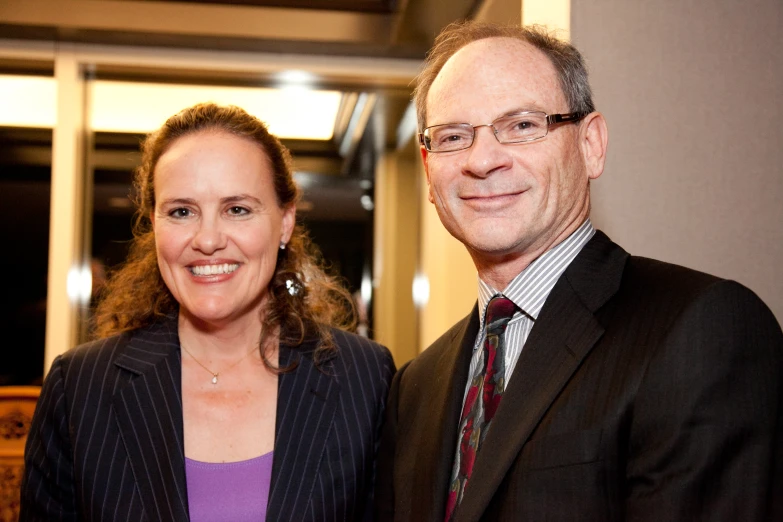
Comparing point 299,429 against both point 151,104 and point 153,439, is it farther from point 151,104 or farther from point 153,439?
point 151,104

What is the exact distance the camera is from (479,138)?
1.39 meters

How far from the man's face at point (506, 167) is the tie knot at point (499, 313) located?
0.27 ft

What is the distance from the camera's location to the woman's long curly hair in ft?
6.28

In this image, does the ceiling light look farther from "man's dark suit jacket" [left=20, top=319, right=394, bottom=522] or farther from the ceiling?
"man's dark suit jacket" [left=20, top=319, right=394, bottom=522]

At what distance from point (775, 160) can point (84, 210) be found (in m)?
3.12

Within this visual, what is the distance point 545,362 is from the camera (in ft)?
4.16

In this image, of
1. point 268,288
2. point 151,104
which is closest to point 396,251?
point 151,104

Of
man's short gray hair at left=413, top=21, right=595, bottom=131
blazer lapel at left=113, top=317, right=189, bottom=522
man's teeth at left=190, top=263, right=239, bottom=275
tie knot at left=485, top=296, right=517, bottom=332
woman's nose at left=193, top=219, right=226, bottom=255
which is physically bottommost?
blazer lapel at left=113, top=317, right=189, bottom=522

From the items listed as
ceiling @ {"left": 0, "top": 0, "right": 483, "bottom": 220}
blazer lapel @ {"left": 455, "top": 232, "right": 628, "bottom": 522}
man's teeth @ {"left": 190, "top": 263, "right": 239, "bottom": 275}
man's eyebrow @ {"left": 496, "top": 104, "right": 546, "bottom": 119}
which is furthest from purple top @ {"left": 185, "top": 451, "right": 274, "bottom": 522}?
ceiling @ {"left": 0, "top": 0, "right": 483, "bottom": 220}

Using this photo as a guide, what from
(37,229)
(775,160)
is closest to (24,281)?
(37,229)

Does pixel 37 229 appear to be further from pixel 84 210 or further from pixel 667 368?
pixel 667 368

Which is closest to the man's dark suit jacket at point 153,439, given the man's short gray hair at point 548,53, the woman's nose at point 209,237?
the woman's nose at point 209,237

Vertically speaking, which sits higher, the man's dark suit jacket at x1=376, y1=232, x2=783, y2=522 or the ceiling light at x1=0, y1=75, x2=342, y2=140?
the ceiling light at x1=0, y1=75, x2=342, y2=140

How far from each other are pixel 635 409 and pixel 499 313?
1.24 ft
